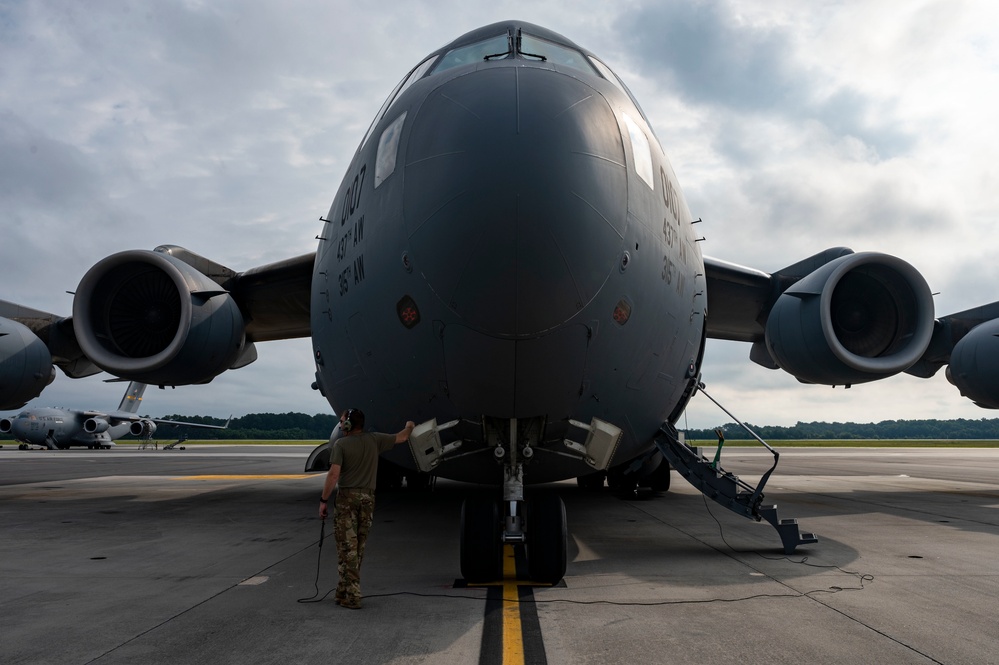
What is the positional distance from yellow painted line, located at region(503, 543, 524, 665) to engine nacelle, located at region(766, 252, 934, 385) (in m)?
4.74

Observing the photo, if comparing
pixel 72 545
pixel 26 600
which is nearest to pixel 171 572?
pixel 26 600

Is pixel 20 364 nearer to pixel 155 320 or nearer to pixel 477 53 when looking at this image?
pixel 155 320

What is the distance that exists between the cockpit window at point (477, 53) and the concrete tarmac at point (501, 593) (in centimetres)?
396

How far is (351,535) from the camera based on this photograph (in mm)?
4512

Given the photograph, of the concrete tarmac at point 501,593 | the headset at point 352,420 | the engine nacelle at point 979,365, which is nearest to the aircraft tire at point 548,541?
the concrete tarmac at point 501,593

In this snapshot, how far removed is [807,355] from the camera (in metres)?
8.30

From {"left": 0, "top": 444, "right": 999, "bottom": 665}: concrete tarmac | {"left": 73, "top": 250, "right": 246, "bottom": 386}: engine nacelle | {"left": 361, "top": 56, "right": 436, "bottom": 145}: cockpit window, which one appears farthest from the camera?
{"left": 73, "top": 250, "right": 246, "bottom": 386}: engine nacelle

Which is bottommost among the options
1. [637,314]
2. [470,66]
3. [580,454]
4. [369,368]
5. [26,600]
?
[26,600]

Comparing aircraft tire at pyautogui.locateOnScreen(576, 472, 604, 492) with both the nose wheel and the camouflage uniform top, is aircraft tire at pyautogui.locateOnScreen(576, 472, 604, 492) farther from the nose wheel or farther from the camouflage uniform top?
the camouflage uniform top

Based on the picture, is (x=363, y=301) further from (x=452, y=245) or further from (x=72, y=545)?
(x=72, y=545)

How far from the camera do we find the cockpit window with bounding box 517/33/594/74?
212 inches

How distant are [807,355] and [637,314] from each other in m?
4.43

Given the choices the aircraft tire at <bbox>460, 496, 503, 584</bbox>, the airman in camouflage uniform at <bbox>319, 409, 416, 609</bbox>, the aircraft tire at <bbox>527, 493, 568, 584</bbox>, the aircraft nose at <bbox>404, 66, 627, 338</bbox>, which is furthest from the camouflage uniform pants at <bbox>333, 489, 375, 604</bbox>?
the aircraft nose at <bbox>404, 66, 627, 338</bbox>

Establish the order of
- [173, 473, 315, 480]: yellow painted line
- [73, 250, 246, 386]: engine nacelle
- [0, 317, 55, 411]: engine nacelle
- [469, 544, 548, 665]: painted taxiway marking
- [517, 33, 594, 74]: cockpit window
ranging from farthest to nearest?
[173, 473, 315, 480]: yellow painted line → [0, 317, 55, 411]: engine nacelle → [73, 250, 246, 386]: engine nacelle → [517, 33, 594, 74]: cockpit window → [469, 544, 548, 665]: painted taxiway marking
